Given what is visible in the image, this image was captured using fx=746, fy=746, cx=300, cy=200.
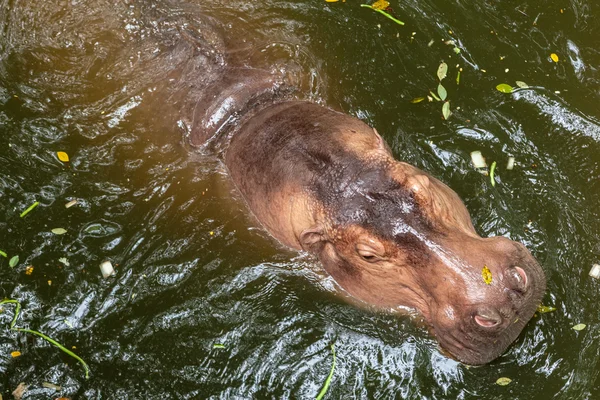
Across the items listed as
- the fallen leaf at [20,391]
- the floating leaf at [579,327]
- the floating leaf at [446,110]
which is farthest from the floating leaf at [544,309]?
the fallen leaf at [20,391]

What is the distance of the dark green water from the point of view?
255 inches

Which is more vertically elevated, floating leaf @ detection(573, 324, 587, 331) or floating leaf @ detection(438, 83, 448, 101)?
floating leaf @ detection(438, 83, 448, 101)

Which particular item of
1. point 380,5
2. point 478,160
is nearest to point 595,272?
point 478,160

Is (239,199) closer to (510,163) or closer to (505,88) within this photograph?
(510,163)

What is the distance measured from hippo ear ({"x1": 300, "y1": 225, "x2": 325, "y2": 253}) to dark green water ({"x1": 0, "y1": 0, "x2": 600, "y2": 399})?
490 mm

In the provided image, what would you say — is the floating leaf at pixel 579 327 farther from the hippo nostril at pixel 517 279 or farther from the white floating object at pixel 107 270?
the white floating object at pixel 107 270

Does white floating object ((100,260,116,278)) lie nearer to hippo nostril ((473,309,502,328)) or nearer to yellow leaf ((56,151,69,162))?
yellow leaf ((56,151,69,162))

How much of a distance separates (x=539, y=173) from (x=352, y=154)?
7.91 feet

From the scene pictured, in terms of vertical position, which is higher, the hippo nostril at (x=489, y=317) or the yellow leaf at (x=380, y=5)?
the yellow leaf at (x=380, y=5)

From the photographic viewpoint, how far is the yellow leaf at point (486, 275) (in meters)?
5.06

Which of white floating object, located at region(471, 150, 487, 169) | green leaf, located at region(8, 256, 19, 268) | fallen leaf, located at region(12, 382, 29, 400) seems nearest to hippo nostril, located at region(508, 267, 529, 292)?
white floating object, located at region(471, 150, 487, 169)

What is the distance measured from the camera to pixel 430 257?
17.2 feet

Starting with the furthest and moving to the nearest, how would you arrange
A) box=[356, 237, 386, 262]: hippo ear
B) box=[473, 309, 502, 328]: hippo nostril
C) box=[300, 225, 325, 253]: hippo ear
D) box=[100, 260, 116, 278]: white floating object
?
box=[100, 260, 116, 278]: white floating object < box=[300, 225, 325, 253]: hippo ear < box=[356, 237, 386, 262]: hippo ear < box=[473, 309, 502, 328]: hippo nostril

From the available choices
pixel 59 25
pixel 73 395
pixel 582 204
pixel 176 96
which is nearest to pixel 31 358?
pixel 73 395
